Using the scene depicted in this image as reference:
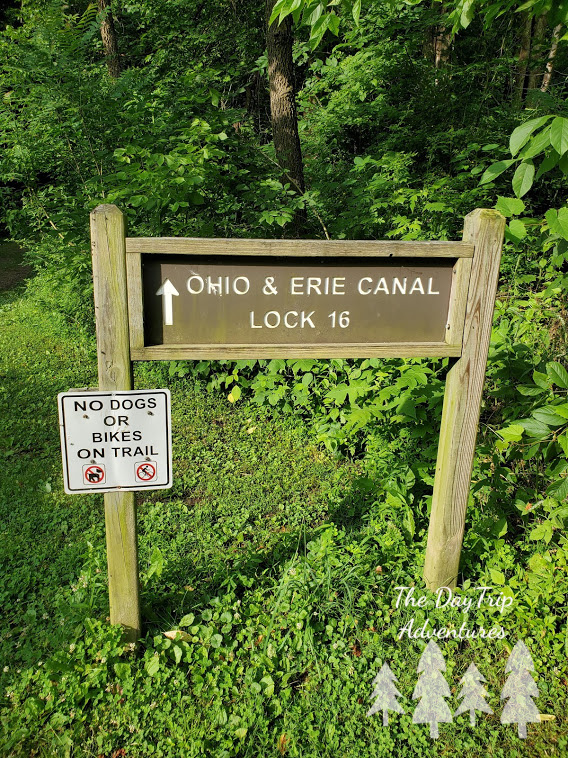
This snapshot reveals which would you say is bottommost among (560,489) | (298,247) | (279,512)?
(279,512)

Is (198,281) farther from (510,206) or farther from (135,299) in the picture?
(510,206)

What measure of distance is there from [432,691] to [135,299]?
2068 mm

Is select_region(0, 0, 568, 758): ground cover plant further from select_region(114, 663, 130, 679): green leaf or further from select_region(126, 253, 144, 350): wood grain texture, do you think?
select_region(126, 253, 144, 350): wood grain texture

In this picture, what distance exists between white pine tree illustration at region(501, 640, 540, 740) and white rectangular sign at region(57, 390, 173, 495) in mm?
1748

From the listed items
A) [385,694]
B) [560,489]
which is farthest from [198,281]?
[385,694]

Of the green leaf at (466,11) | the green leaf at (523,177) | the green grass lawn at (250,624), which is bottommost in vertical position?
the green grass lawn at (250,624)

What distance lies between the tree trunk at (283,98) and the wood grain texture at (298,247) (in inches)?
139

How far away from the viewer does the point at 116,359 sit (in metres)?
2.06

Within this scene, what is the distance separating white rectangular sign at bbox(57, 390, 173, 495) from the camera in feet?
6.86

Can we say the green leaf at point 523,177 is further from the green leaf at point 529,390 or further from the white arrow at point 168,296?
the white arrow at point 168,296

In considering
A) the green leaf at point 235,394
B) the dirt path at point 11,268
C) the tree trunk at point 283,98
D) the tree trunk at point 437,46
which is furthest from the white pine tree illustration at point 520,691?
the dirt path at point 11,268

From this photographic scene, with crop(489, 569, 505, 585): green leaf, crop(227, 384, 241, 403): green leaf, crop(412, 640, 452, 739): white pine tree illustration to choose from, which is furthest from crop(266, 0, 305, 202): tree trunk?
crop(412, 640, 452, 739): white pine tree illustration

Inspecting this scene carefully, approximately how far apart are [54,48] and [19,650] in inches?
221

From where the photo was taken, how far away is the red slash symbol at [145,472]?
218cm
